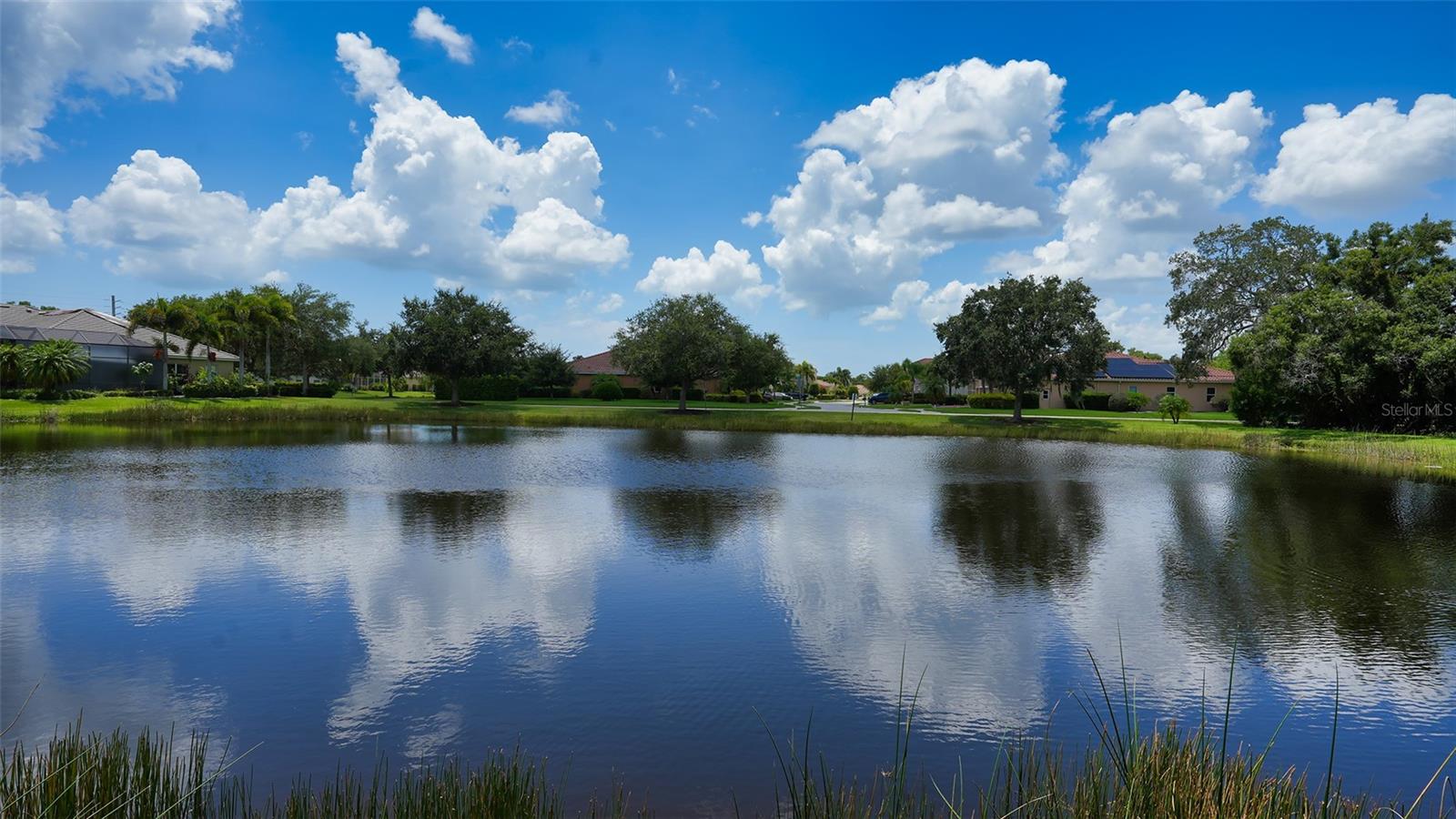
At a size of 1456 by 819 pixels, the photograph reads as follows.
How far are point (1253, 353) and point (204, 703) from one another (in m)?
56.0

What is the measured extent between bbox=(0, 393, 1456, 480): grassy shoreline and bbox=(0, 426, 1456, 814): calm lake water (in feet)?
58.7

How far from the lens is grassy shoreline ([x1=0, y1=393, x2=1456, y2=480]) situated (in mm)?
39963

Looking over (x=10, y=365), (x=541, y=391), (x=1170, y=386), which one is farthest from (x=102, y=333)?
(x=1170, y=386)

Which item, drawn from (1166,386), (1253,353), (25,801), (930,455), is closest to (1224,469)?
(930,455)

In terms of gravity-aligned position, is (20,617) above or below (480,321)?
below

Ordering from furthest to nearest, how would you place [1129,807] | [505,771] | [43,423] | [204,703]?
[43,423], [204,703], [505,771], [1129,807]

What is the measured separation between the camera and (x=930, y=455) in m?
39.7

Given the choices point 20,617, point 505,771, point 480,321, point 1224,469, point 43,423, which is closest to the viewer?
point 505,771

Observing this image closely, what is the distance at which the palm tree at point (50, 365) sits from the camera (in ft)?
177

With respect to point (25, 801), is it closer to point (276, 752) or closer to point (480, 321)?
point (276, 752)

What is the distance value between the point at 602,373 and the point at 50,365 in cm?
5041

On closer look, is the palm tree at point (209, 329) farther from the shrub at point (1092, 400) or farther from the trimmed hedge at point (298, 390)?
the shrub at point (1092, 400)

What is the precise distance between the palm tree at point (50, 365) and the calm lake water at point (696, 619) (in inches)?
1530

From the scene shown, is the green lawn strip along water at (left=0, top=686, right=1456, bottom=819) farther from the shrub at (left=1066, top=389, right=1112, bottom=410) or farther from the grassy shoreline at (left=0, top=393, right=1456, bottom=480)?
the shrub at (left=1066, top=389, right=1112, bottom=410)
